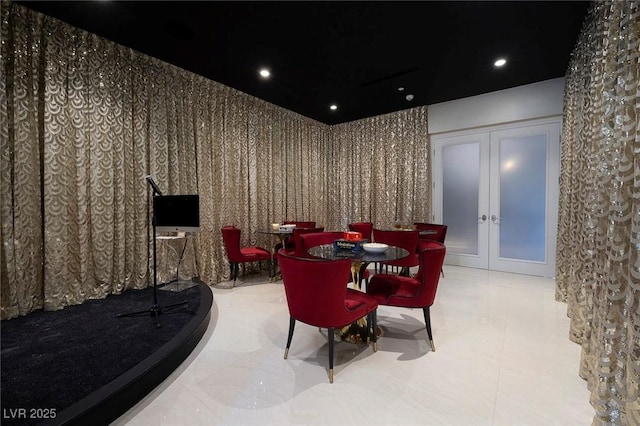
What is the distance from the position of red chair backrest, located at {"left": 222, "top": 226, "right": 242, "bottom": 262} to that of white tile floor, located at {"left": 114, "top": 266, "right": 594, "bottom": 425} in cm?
119

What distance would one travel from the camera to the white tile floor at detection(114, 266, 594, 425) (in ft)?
5.77

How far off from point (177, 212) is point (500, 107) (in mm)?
5771

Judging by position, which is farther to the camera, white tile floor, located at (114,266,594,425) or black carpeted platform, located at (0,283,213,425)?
white tile floor, located at (114,266,594,425)

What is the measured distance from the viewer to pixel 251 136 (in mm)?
5375

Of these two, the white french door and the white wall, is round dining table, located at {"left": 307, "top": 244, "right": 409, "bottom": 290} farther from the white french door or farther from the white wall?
the white wall

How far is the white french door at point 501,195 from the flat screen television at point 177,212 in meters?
5.03

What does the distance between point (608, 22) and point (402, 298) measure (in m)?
2.60

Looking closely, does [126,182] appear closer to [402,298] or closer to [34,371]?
[34,371]

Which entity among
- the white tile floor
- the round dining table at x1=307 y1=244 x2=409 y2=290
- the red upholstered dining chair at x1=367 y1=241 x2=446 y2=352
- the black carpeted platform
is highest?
the round dining table at x1=307 y1=244 x2=409 y2=290

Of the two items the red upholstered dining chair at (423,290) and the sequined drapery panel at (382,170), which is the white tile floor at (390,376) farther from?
the sequined drapery panel at (382,170)

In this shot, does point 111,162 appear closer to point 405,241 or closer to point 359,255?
point 359,255

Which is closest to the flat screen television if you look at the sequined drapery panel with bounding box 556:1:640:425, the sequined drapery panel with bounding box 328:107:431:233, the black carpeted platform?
the black carpeted platform

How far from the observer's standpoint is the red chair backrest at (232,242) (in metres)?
4.44

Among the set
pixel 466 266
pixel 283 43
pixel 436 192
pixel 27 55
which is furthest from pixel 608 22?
pixel 27 55
